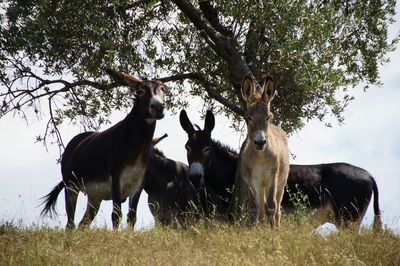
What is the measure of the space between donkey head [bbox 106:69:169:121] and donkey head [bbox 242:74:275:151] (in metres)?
1.50

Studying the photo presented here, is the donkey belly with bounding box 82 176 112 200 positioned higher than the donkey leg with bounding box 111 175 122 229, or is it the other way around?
the donkey belly with bounding box 82 176 112 200

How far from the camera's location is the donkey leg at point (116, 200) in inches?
411

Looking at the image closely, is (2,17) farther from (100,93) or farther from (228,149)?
(228,149)

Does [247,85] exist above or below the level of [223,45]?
below

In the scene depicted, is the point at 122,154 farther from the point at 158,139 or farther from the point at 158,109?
the point at 158,139

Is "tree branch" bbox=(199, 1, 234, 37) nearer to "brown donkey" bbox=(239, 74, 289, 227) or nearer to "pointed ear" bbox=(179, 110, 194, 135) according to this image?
"pointed ear" bbox=(179, 110, 194, 135)

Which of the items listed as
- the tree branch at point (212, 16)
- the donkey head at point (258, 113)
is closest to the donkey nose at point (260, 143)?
the donkey head at point (258, 113)

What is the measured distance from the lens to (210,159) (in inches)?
481

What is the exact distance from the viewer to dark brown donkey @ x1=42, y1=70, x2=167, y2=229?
10602 mm

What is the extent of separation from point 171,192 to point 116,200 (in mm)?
2269

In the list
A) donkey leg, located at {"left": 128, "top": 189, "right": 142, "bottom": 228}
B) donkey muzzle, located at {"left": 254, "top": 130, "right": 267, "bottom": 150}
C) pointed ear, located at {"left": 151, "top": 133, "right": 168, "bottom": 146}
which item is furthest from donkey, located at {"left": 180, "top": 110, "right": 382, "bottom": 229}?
donkey muzzle, located at {"left": 254, "top": 130, "right": 267, "bottom": 150}

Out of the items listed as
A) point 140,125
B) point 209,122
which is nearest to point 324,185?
point 209,122

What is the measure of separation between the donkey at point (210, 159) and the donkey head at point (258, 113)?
1436 millimetres

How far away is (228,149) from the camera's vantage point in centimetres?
1309
